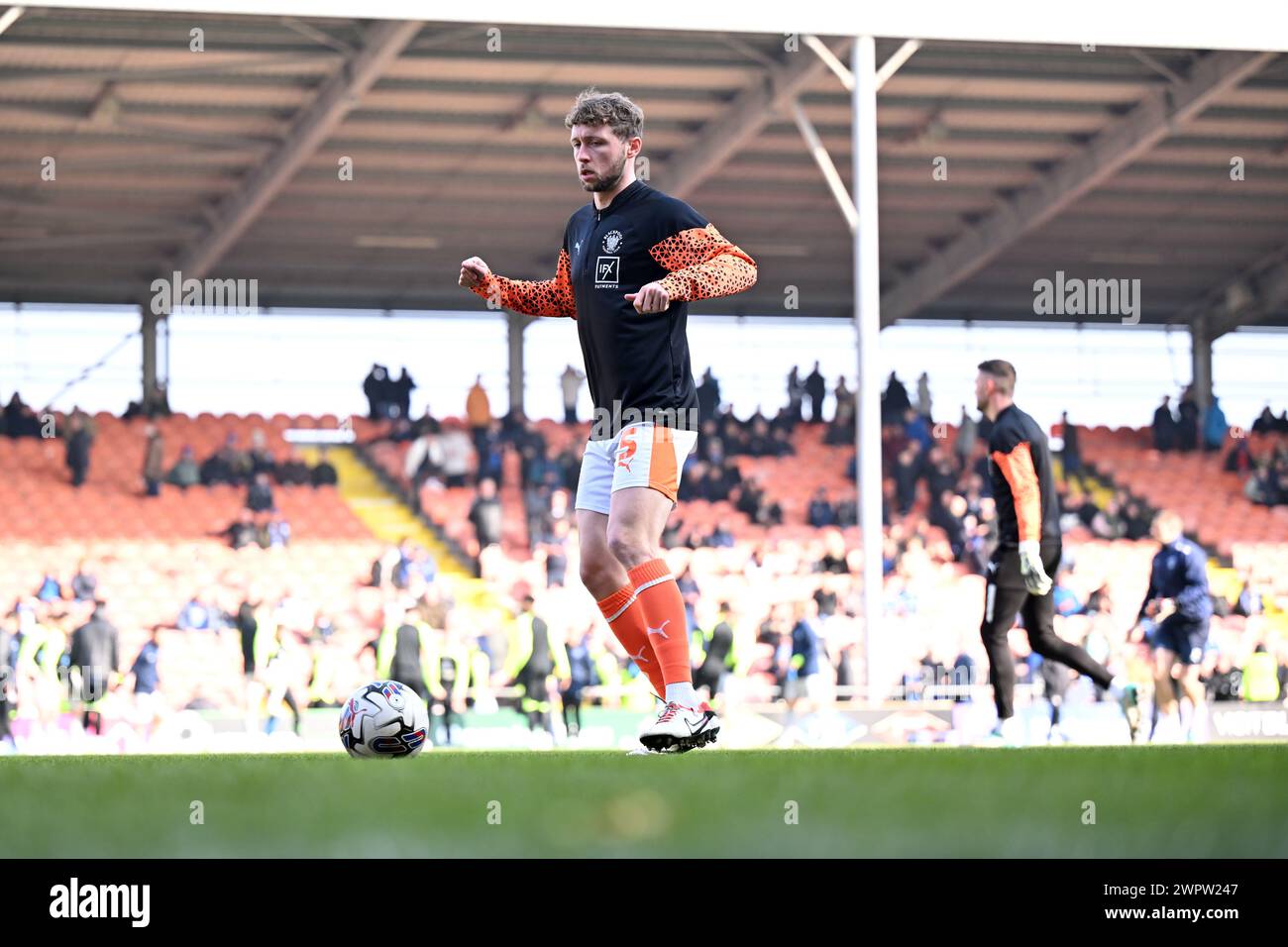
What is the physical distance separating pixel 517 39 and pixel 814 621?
7.20m

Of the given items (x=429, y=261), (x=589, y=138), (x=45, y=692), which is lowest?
(x=45, y=692)

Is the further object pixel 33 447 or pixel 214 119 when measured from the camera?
pixel 33 447

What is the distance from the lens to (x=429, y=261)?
96.6ft

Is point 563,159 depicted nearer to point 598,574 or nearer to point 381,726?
point 381,726

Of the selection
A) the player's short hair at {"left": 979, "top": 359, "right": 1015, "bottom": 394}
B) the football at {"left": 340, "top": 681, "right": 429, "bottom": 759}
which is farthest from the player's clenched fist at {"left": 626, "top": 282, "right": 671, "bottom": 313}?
the player's short hair at {"left": 979, "top": 359, "right": 1015, "bottom": 394}

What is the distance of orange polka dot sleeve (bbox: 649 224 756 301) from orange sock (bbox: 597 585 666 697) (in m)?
1.05

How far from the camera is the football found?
19.8ft

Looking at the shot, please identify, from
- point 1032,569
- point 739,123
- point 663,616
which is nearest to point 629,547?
point 663,616

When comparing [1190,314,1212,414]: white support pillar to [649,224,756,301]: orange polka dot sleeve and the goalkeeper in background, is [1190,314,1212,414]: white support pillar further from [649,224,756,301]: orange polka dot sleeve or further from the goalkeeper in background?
[649,224,756,301]: orange polka dot sleeve

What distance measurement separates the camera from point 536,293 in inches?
240
